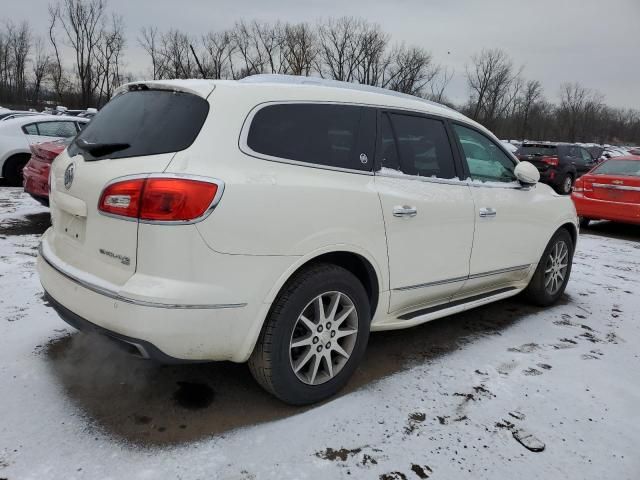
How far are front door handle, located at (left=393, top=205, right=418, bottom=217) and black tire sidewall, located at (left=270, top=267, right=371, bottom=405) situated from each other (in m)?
0.48

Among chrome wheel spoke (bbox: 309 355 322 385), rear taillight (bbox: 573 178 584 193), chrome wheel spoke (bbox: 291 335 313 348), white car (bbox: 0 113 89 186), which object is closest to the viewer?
chrome wheel spoke (bbox: 291 335 313 348)

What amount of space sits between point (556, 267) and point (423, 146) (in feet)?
7.25

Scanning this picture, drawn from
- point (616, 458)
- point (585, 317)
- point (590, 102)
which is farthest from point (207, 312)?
point (590, 102)

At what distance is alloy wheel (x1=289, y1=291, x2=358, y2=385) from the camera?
8.90 feet

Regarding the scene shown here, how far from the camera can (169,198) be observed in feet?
7.34

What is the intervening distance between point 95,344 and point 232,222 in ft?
5.54

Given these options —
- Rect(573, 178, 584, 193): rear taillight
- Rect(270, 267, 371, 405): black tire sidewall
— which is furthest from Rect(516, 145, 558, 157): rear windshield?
Rect(270, 267, 371, 405): black tire sidewall

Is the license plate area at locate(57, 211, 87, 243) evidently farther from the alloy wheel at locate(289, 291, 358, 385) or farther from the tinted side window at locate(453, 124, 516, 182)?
the tinted side window at locate(453, 124, 516, 182)

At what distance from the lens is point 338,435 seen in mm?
2553

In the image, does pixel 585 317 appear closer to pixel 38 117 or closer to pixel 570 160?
pixel 38 117

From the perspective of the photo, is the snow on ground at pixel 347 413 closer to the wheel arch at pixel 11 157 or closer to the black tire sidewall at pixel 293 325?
Answer: the black tire sidewall at pixel 293 325

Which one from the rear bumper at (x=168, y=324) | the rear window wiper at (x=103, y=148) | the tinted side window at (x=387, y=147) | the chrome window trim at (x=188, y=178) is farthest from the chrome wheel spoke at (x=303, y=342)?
the rear window wiper at (x=103, y=148)

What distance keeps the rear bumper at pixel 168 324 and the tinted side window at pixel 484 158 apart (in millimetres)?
2105

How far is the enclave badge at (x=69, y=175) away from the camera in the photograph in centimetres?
271
